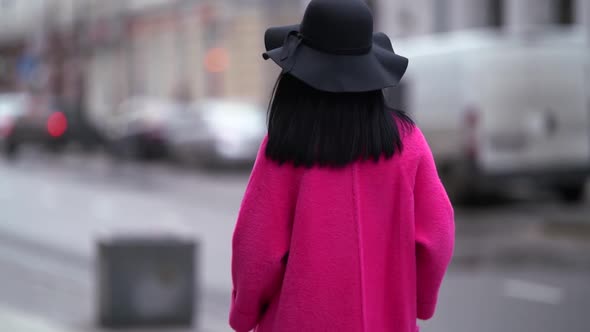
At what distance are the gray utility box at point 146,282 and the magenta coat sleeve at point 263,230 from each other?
519 centimetres

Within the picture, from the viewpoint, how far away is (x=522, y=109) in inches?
628

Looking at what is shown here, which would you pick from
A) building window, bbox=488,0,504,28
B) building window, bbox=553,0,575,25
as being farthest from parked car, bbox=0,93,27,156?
building window, bbox=553,0,575,25

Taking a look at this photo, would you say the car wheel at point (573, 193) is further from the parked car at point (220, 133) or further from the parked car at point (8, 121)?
the parked car at point (8, 121)

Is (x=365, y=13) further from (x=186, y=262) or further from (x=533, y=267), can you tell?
(x=533, y=267)

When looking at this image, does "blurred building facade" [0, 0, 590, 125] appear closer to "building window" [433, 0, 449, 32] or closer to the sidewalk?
"building window" [433, 0, 449, 32]

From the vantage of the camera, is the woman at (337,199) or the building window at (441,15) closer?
the woman at (337,199)

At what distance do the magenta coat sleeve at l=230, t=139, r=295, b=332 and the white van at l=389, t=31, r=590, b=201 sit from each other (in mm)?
13146

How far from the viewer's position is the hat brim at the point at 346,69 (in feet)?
9.41

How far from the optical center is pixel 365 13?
9.76 feet

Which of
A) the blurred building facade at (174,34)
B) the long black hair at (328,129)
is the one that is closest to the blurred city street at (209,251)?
the long black hair at (328,129)

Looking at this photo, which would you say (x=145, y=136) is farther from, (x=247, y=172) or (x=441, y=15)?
(x=441, y=15)

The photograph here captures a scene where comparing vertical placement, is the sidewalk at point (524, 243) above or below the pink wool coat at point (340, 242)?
below

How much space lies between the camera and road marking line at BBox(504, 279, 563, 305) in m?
9.59

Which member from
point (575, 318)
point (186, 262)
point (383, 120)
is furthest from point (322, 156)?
point (575, 318)
